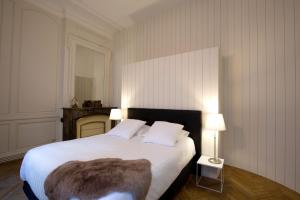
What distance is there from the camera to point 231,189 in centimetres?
223

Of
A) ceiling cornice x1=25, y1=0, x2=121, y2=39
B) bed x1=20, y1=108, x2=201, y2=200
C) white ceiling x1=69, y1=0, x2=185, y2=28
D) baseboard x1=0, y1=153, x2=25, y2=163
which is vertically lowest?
baseboard x1=0, y1=153, x2=25, y2=163

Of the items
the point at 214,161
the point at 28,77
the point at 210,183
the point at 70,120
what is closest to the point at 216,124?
the point at 214,161

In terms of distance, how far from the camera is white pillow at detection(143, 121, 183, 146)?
237cm

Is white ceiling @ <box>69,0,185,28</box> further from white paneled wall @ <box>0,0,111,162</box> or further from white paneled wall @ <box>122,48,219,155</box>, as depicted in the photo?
white paneled wall @ <box>122,48,219,155</box>

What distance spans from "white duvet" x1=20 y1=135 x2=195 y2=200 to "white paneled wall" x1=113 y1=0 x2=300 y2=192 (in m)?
1.28

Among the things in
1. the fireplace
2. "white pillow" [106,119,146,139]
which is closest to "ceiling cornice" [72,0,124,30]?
the fireplace

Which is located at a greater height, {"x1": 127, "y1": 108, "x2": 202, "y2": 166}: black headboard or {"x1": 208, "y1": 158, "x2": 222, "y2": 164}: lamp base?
{"x1": 127, "y1": 108, "x2": 202, "y2": 166}: black headboard

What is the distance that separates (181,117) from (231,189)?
4.37 ft

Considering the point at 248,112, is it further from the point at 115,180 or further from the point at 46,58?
the point at 46,58

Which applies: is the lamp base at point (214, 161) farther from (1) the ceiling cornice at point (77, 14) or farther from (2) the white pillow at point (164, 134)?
(1) the ceiling cornice at point (77, 14)

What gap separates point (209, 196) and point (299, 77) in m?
2.17

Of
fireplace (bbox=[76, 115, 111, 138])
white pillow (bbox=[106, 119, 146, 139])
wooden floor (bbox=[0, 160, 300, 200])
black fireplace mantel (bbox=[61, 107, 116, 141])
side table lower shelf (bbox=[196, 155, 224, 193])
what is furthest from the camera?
fireplace (bbox=[76, 115, 111, 138])

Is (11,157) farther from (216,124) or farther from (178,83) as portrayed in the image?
(216,124)

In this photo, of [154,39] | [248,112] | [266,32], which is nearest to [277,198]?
[248,112]
